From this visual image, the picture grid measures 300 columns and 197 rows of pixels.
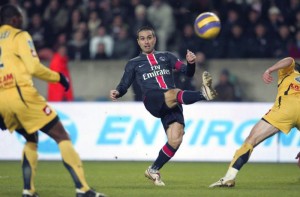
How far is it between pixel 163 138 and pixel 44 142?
237 centimetres

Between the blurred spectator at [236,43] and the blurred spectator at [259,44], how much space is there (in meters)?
0.14

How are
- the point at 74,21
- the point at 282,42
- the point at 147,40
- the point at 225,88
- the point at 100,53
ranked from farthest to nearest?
the point at 74,21 < the point at 100,53 < the point at 282,42 < the point at 225,88 < the point at 147,40

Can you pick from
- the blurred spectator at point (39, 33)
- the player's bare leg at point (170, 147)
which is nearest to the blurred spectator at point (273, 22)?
the blurred spectator at point (39, 33)

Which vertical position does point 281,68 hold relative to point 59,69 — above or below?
above

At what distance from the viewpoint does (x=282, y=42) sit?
18.9m

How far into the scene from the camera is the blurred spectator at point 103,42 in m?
19.5

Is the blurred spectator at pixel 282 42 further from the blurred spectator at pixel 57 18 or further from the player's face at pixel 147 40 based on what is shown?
the player's face at pixel 147 40

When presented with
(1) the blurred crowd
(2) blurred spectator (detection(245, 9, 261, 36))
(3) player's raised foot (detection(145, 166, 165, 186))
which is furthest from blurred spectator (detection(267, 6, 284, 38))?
(3) player's raised foot (detection(145, 166, 165, 186))

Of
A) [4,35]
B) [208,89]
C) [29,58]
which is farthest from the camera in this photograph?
[208,89]

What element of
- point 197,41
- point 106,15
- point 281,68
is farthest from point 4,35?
point 106,15

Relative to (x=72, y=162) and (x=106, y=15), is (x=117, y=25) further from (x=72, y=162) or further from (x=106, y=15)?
(x=72, y=162)

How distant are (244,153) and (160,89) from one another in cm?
150

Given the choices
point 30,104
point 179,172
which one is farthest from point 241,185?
point 30,104

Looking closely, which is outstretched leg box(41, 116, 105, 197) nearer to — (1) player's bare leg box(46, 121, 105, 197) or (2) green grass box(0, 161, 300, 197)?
(1) player's bare leg box(46, 121, 105, 197)
